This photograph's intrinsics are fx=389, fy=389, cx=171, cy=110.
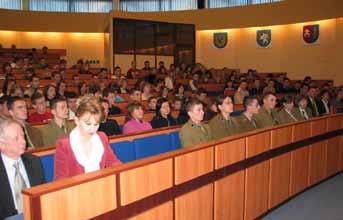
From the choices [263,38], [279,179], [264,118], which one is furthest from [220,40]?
[279,179]

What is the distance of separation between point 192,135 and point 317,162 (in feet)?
8.39

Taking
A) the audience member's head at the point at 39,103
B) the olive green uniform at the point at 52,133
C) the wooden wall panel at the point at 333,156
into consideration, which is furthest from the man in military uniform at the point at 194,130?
the wooden wall panel at the point at 333,156

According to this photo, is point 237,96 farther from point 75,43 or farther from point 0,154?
point 75,43

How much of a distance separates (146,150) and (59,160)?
1.36 metres

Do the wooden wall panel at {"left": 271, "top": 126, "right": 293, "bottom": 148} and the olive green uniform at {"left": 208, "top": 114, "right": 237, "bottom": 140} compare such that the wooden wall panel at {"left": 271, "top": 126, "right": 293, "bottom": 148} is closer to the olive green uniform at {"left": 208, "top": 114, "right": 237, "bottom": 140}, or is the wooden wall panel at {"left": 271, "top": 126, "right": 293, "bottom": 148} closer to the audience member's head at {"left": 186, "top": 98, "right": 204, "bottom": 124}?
the olive green uniform at {"left": 208, "top": 114, "right": 237, "bottom": 140}

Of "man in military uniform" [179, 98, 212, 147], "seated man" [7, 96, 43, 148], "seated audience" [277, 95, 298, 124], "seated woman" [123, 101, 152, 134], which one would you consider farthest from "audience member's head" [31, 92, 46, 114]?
"seated audience" [277, 95, 298, 124]

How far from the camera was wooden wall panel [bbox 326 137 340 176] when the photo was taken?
Result: 5.83 m

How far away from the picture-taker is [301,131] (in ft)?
16.3

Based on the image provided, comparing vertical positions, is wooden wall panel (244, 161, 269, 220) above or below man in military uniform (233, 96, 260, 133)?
below

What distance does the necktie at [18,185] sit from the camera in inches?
89.4

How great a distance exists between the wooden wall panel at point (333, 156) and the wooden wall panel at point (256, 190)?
80.3 inches

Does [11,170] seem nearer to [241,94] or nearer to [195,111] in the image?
[195,111]

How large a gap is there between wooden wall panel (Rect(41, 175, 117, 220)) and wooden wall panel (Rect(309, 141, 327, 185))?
3.69m

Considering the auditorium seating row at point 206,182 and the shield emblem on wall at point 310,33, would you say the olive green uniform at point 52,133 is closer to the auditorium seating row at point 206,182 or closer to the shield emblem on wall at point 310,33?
the auditorium seating row at point 206,182
